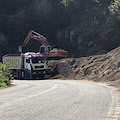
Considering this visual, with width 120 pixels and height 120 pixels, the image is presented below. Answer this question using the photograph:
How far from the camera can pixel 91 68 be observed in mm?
33594

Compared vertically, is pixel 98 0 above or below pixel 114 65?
above

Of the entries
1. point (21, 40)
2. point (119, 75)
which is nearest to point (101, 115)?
point (119, 75)

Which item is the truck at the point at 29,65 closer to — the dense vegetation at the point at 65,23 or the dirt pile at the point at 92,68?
the dirt pile at the point at 92,68

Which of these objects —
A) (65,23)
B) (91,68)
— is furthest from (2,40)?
(91,68)

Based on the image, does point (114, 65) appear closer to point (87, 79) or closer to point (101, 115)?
point (87, 79)

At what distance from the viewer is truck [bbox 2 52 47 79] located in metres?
33.6

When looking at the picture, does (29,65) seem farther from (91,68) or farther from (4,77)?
(4,77)

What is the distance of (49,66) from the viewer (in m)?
39.1

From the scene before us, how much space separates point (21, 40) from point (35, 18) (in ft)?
23.7

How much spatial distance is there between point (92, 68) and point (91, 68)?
0.53ft

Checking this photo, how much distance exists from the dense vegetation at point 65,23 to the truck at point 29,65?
45.1 feet

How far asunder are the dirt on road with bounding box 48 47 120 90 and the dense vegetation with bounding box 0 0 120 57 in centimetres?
949

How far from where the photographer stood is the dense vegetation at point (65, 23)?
159 ft

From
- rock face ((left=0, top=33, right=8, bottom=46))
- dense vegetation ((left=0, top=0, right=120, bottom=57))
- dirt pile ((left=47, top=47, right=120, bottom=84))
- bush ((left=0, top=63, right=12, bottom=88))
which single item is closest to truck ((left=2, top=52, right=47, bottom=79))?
dirt pile ((left=47, top=47, right=120, bottom=84))
